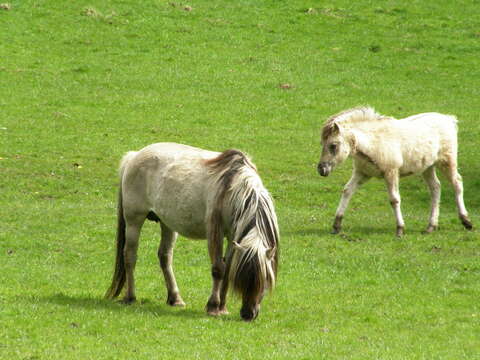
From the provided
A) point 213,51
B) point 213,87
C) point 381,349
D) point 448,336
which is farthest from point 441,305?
point 213,51

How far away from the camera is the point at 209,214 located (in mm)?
11227

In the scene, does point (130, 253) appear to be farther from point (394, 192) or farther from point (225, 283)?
point (394, 192)

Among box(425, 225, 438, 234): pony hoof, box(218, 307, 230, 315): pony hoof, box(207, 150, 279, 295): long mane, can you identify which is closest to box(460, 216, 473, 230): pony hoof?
box(425, 225, 438, 234): pony hoof

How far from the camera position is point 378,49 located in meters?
35.6

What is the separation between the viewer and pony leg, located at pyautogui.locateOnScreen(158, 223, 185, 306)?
12.2m

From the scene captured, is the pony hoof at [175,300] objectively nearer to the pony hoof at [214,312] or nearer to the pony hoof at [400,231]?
the pony hoof at [214,312]

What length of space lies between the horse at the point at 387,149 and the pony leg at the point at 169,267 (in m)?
5.93

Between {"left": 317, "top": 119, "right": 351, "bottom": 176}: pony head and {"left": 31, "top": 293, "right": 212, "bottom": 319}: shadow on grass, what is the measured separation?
6410mm

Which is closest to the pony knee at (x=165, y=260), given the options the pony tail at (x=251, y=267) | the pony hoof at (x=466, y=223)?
the pony tail at (x=251, y=267)

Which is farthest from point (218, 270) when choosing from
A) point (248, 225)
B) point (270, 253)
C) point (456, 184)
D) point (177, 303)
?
point (456, 184)

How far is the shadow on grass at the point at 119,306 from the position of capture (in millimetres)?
11625

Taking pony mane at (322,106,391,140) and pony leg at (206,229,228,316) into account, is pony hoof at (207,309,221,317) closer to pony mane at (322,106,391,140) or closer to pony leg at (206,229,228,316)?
pony leg at (206,229,228,316)

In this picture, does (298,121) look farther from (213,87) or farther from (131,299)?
(131,299)

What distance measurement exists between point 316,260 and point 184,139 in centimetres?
1148
